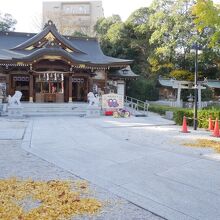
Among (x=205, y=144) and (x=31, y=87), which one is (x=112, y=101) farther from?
(x=205, y=144)

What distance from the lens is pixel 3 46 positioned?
28.6 metres

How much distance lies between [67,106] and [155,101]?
14538 mm

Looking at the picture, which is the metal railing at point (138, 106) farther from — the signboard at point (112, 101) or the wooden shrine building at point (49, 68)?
the wooden shrine building at point (49, 68)

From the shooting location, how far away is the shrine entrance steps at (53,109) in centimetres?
2183

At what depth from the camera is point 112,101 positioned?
22.5 m

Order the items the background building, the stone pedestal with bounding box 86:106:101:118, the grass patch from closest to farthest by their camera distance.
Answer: the grass patch → the stone pedestal with bounding box 86:106:101:118 → the background building

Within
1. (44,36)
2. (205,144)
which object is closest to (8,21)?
(44,36)

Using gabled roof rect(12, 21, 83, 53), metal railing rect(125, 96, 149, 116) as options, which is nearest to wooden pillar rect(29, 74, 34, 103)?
gabled roof rect(12, 21, 83, 53)

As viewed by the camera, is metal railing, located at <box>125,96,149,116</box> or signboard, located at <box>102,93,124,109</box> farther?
metal railing, located at <box>125,96,149,116</box>

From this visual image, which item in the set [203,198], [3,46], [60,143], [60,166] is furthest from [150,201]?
[3,46]

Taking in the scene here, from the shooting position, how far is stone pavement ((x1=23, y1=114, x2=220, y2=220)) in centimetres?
524

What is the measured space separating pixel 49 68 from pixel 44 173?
65.4ft

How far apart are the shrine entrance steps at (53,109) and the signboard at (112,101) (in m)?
1.73

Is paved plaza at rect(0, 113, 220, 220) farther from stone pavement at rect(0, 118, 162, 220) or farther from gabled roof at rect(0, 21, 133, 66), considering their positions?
gabled roof at rect(0, 21, 133, 66)
